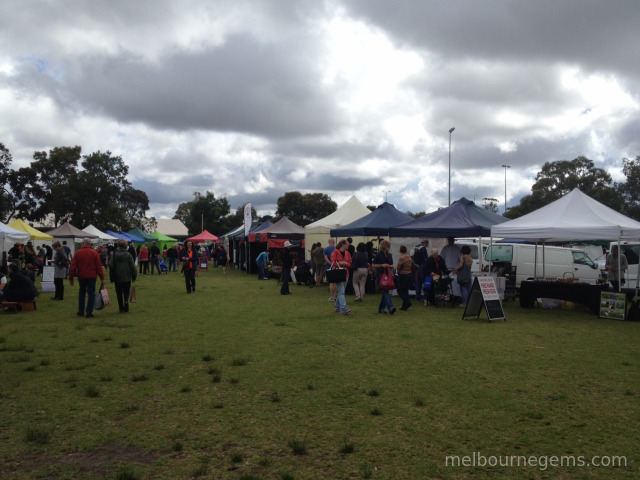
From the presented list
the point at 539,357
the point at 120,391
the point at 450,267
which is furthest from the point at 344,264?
the point at 120,391

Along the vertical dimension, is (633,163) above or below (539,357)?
above

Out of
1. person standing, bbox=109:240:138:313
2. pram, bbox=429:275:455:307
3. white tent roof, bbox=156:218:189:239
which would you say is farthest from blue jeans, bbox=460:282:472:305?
white tent roof, bbox=156:218:189:239

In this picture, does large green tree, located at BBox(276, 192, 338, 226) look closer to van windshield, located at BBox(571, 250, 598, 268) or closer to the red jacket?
van windshield, located at BBox(571, 250, 598, 268)

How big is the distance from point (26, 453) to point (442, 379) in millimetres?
4361

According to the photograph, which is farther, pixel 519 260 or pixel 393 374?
pixel 519 260

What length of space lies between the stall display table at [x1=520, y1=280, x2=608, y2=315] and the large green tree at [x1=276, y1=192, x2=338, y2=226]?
58712mm

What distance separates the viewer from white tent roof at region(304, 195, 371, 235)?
24250 mm

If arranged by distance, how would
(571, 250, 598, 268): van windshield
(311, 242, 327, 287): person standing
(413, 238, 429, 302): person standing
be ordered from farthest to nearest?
(311, 242, 327, 287): person standing, (571, 250, 598, 268): van windshield, (413, 238, 429, 302): person standing

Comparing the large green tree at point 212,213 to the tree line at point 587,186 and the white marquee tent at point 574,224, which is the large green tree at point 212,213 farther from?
the white marquee tent at point 574,224

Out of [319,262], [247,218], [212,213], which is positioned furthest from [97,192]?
Answer: [319,262]

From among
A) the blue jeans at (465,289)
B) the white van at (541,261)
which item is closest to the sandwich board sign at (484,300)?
the blue jeans at (465,289)

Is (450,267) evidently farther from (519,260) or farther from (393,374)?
(393,374)

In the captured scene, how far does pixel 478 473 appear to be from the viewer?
376 centimetres

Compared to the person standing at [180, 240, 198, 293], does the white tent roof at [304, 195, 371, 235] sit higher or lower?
higher
